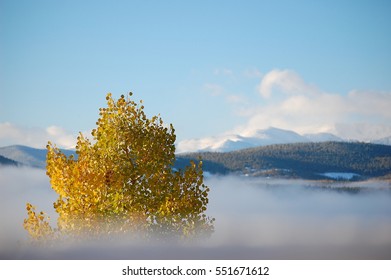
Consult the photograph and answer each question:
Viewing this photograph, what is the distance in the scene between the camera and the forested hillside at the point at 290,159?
253 ft

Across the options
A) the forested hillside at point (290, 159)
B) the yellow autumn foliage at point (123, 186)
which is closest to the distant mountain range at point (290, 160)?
the forested hillside at point (290, 159)

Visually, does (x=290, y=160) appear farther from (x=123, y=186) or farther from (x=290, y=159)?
(x=123, y=186)

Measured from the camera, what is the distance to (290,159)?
300 feet

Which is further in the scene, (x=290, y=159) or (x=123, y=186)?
(x=290, y=159)

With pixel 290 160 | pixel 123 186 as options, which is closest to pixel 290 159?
pixel 290 160

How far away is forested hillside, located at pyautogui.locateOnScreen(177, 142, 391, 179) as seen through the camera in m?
77.1

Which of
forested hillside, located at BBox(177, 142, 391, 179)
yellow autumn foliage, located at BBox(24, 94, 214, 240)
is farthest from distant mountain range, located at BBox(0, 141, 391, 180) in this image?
yellow autumn foliage, located at BBox(24, 94, 214, 240)

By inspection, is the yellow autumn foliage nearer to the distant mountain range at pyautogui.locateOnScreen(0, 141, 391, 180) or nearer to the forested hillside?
the distant mountain range at pyautogui.locateOnScreen(0, 141, 391, 180)

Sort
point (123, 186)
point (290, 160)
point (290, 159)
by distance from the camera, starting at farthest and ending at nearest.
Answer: point (290, 159) < point (290, 160) < point (123, 186)

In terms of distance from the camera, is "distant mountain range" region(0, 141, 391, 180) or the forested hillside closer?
"distant mountain range" region(0, 141, 391, 180)

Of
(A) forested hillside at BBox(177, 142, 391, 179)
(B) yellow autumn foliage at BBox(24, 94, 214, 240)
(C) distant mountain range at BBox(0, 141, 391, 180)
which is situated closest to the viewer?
(B) yellow autumn foliage at BBox(24, 94, 214, 240)

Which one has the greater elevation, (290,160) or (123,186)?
(290,160)
